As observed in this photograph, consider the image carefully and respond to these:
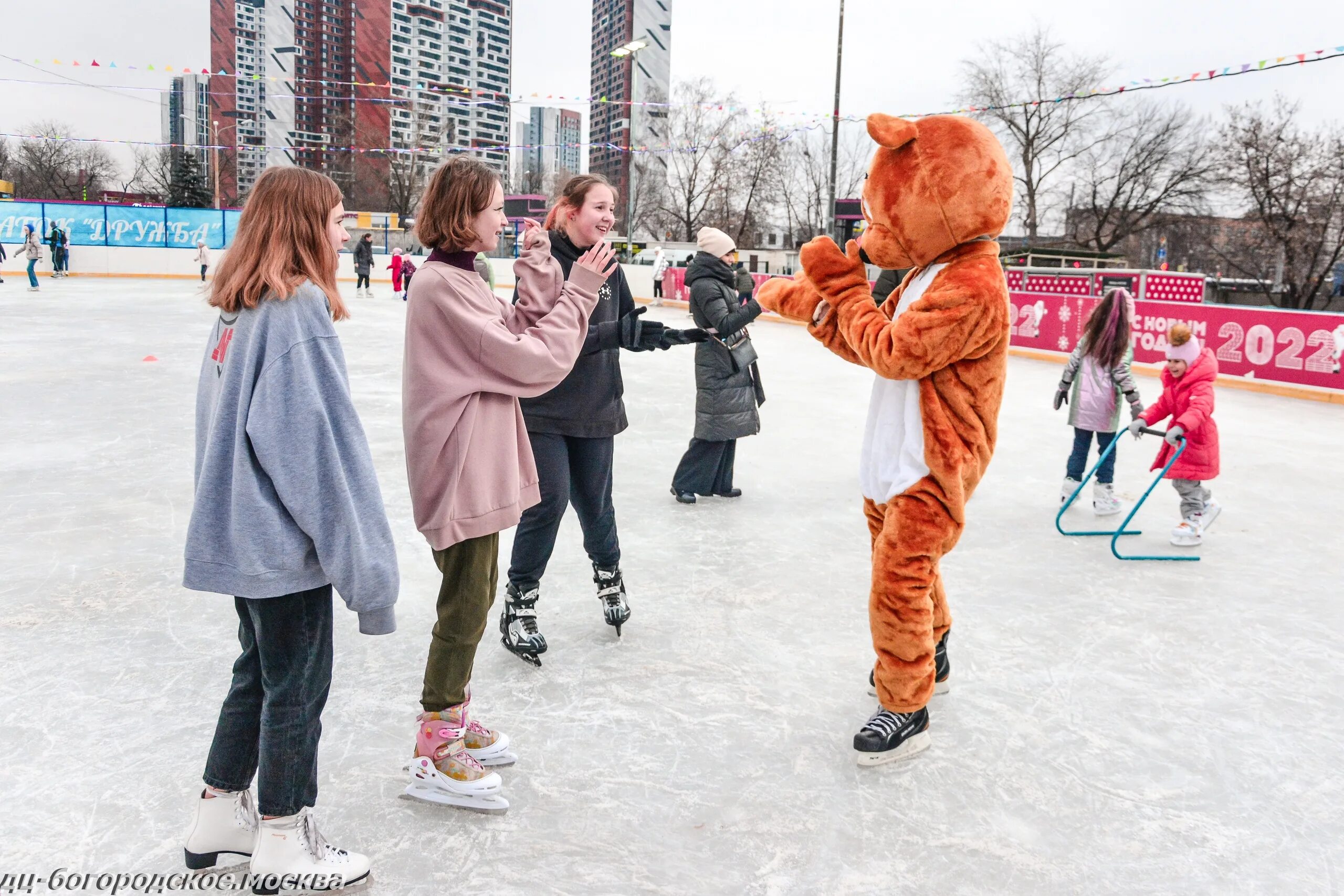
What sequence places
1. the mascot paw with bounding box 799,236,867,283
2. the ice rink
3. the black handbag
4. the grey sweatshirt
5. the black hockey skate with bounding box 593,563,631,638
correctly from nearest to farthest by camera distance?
the grey sweatshirt → the ice rink → the mascot paw with bounding box 799,236,867,283 → the black hockey skate with bounding box 593,563,631,638 → the black handbag

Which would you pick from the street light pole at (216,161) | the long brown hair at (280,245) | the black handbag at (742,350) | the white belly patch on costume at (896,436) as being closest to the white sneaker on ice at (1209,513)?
the black handbag at (742,350)

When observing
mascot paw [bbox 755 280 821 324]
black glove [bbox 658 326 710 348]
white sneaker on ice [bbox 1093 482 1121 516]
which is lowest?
white sneaker on ice [bbox 1093 482 1121 516]

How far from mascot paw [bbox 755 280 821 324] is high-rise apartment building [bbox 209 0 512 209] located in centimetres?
4824

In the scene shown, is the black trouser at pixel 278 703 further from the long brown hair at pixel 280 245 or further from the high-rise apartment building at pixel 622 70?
the high-rise apartment building at pixel 622 70

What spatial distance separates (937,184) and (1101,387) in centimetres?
340

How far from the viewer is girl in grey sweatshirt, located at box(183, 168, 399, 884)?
68.7 inches

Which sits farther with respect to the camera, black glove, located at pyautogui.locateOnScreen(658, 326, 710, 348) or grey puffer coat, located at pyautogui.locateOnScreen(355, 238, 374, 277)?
grey puffer coat, located at pyautogui.locateOnScreen(355, 238, 374, 277)

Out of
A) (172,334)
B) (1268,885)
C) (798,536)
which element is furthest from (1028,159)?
(1268,885)

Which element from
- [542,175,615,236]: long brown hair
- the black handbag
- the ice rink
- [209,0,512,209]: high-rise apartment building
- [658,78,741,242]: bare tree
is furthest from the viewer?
[209,0,512,209]: high-rise apartment building

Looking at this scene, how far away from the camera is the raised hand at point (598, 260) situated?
2.44 m

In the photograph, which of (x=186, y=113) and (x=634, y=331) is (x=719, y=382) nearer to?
(x=634, y=331)

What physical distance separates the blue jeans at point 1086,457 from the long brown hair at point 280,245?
4669mm

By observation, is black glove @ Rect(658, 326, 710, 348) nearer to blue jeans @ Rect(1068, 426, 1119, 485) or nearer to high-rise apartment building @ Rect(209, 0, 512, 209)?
blue jeans @ Rect(1068, 426, 1119, 485)

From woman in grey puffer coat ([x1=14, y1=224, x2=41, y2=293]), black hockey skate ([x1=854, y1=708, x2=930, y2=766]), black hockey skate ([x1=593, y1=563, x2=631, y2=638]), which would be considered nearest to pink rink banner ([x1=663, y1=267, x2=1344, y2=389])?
black hockey skate ([x1=593, y1=563, x2=631, y2=638])
